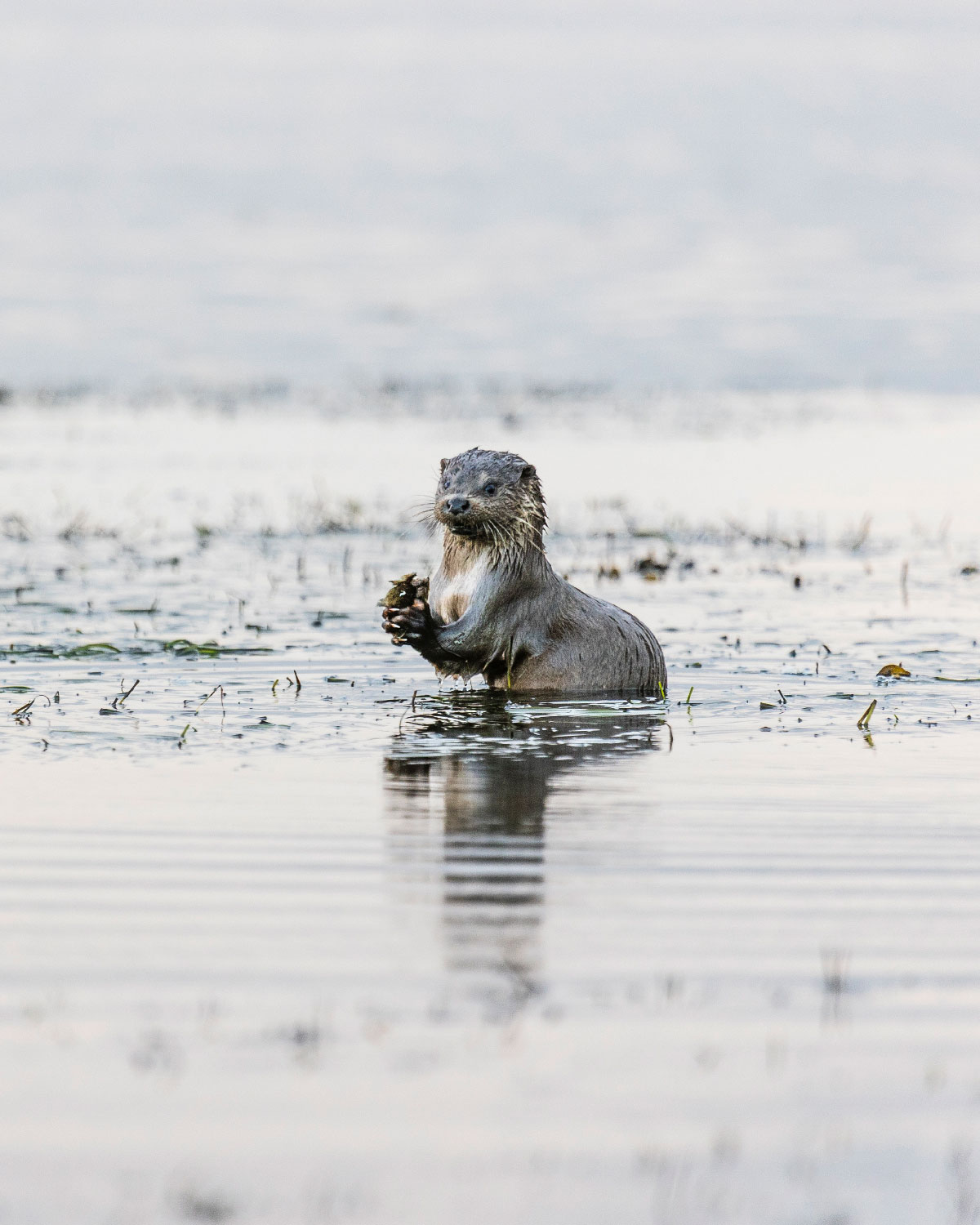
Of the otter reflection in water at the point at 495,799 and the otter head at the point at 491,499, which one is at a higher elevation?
the otter head at the point at 491,499

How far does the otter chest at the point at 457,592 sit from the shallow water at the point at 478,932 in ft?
1.33

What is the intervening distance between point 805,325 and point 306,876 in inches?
1044

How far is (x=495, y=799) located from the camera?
6.54 m

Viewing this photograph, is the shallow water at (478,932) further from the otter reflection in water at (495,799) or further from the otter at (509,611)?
the otter at (509,611)

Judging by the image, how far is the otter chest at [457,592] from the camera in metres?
8.52

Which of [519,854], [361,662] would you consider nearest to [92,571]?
[361,662]

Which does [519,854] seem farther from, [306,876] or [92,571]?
[92,571]

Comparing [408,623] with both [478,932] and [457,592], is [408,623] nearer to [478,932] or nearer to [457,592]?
[457,592]

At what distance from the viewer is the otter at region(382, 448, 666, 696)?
8.37 meters

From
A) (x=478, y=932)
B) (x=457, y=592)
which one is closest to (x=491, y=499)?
(x=457, y=592)

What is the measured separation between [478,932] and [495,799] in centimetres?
169

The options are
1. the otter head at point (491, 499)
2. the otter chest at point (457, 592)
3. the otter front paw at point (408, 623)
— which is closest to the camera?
the otter front paw at point (408, 623)

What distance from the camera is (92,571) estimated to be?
12.5 metres

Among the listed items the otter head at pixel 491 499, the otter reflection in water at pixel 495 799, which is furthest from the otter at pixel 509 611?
the otter reflection in water at pixel 495 799
